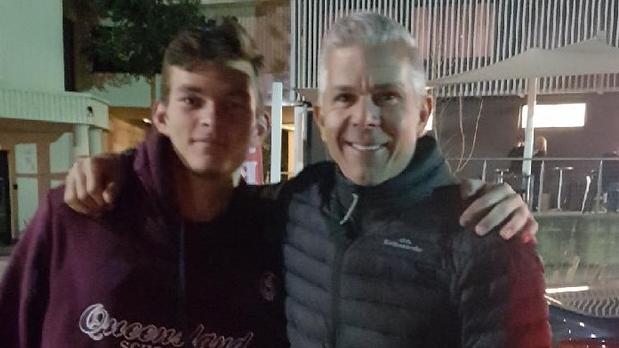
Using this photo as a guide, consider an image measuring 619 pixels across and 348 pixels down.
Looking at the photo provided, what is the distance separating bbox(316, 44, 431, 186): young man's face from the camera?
1.36 metres

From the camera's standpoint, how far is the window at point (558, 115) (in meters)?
10.6

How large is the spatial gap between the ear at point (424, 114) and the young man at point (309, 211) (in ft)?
0.19

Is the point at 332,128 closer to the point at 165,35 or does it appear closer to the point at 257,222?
the point at 257,222

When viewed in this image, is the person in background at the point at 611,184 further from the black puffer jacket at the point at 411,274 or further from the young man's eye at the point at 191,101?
the young man's eye at the point at 191,101

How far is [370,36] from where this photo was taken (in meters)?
1.36

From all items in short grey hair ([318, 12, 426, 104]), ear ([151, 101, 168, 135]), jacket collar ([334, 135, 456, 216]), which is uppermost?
short grey hair ([318, 12, 426, 104])

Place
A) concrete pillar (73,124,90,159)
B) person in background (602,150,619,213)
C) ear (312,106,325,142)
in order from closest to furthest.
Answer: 1. ear (312,106,325,142)
2. person in background (602,150,619,213)
3. concrete pillar (73,124,90,159)

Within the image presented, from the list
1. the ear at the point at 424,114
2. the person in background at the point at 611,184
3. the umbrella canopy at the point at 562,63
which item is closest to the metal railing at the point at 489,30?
the person in background at the point at 611,184

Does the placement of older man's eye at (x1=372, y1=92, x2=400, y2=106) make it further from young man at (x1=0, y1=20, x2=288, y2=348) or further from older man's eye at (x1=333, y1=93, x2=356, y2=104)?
young man at (x1=0, y1=20, x2=288, y2=348)

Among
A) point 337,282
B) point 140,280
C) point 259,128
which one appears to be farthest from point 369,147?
point 140,280

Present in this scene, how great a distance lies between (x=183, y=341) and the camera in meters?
1.53

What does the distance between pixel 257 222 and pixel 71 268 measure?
1.66ft

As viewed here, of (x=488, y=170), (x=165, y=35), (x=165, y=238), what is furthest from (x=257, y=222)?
Result: (x=165, y=35)

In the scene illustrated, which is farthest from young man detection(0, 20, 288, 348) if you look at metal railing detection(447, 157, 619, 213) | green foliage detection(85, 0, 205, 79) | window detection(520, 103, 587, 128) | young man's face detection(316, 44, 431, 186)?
green foliage detection(85, 0, 205, 79)
